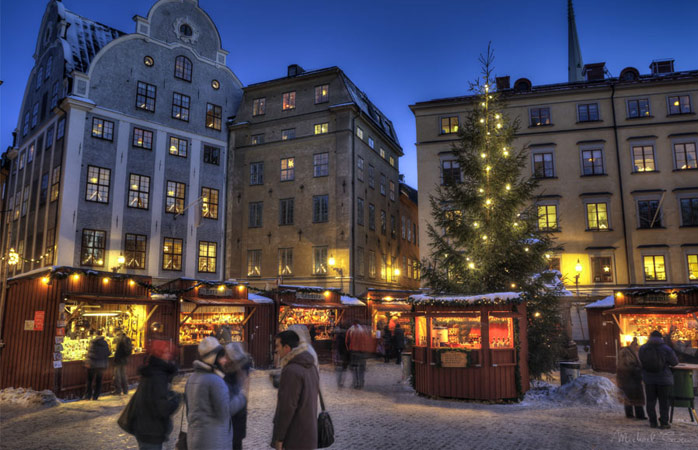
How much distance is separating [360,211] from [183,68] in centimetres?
1522

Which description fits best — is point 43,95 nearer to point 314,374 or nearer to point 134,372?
point 134,372

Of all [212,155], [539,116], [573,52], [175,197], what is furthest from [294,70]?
[573,52]

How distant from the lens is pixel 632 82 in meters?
34.1

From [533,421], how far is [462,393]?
2.70 meters

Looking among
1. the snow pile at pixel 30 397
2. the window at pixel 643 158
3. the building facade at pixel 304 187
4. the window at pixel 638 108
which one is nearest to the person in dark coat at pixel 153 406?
the snow pile at pixel 30 397

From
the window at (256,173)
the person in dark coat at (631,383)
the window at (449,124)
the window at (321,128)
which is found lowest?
the person in dark coat at (631,383)

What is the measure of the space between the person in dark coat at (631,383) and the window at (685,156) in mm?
27468

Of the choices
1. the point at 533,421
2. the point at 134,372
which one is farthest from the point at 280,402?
the point at 134,372

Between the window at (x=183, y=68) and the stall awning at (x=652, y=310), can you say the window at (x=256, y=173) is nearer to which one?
the window at (x=183, y=68)

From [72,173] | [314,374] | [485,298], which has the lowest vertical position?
[314,374]

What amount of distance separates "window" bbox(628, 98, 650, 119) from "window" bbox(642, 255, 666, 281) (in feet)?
30.9

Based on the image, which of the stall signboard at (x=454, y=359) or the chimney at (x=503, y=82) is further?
the chimney at (x=503, y=82)

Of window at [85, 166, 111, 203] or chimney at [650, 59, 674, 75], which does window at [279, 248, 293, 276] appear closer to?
window at [85, 166, 111, 203]

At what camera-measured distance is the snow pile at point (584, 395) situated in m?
13.3
